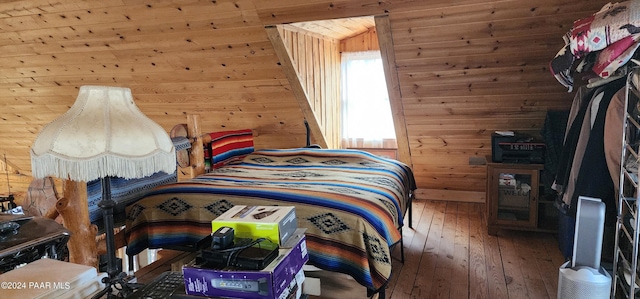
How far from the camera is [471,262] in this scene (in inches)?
110

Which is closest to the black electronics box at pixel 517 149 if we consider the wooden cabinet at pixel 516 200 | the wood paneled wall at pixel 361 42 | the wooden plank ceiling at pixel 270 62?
the wooden cabinet at pixel 516 200

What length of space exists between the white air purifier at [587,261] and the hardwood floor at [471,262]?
46cm

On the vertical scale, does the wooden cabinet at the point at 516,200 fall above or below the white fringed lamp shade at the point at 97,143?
below

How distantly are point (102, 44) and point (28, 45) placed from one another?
2.69 feet

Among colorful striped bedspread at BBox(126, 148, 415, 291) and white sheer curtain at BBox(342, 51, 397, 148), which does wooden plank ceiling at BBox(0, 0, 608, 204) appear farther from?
colorful striped bedspread at BBox(126, 148, 415, 291)

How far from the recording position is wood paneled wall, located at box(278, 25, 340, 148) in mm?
3389

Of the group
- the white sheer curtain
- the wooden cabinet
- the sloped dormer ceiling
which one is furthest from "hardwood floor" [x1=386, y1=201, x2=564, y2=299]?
the sloped dormer ceiling

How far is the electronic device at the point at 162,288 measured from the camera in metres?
1.11

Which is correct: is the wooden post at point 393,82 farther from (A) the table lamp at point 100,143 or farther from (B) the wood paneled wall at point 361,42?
(A) the table lamp at point 100,143

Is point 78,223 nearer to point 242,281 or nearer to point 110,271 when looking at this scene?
point 110,271

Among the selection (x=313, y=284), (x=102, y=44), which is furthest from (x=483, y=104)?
(x=102, y=44)

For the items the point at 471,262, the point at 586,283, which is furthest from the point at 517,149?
the point at 586,283

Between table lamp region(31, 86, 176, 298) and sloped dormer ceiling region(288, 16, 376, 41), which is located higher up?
sloped dormer ceiling region(288, 16, 376, 41)

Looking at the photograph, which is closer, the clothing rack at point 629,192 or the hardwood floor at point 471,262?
Result: the clothing rack at point 629,192
